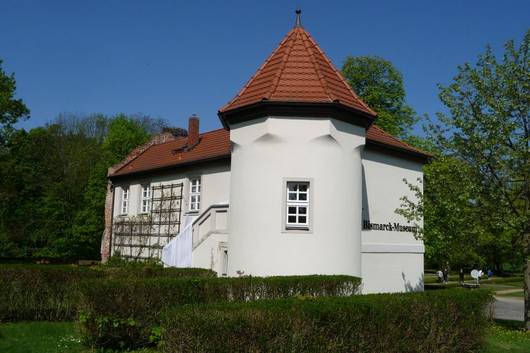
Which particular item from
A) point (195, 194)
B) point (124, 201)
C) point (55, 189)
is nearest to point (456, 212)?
point (195, 194)

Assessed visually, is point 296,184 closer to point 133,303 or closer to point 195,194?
point 133,303

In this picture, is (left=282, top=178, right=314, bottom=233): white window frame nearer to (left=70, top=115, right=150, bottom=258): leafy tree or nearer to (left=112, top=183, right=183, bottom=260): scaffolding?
(left=112, top=183, right=183, bottom=260): scaffolding

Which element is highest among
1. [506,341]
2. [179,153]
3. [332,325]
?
[179,153]

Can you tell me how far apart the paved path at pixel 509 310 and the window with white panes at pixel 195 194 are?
12.1m

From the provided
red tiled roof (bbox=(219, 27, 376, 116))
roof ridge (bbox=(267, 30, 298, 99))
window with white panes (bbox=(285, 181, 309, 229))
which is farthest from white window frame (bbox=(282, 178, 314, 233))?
roof ridge (bbox=(267, 30, 298, 99))

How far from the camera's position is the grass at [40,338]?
9.36m

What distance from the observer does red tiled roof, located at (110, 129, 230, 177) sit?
22641mm

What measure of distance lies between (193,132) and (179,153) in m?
1.25

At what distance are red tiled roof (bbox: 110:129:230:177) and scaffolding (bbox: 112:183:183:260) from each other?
1.35 m

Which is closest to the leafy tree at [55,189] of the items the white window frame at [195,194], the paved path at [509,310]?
the white window frame at [195,194]

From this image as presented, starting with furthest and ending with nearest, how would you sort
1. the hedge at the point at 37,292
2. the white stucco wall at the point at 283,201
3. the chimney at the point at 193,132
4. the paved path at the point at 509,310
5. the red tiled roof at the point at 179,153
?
1. the chimney at the point at 193,132
2. the red tiled roof at the point at 179,153
3. the paved path at the point at 509,310
4. the white stucco wall at the point at 283,201
5. the hedge at the point at 37,292

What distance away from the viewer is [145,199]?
2695 cm

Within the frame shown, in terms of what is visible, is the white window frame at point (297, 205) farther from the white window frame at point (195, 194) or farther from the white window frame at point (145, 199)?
the white window frame at point (145, 199)

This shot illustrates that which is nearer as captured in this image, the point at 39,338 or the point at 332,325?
the point at 332,325
